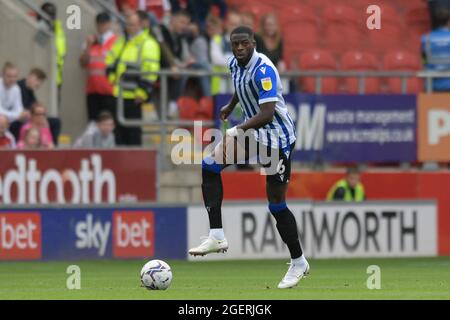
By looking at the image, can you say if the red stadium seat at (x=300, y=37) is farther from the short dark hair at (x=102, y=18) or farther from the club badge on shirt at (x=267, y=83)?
the club badge on shirt at (x=267, y=83)

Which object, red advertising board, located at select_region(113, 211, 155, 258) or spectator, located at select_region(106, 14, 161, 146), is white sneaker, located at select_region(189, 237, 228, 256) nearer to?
red advertising board, located at select_region(113, 211, 155, 258)

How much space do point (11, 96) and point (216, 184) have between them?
607 cm

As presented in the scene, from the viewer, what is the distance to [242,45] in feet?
39.1

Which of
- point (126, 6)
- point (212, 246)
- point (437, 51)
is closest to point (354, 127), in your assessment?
point (437, 51)

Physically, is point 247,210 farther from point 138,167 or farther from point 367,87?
point 367,87

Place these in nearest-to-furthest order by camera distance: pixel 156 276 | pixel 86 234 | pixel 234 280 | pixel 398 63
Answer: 1. pixel 156 276
2. pixel 234 280
3. pixel 86 234
4. pixel 398 63

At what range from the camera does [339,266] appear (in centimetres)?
1588

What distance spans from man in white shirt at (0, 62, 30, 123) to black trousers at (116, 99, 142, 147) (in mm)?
1299

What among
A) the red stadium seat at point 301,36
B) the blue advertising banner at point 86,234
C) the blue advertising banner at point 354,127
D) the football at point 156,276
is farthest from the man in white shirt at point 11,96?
the football at point 156,276

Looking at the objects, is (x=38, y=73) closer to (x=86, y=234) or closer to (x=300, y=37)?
(x=86, y=234)

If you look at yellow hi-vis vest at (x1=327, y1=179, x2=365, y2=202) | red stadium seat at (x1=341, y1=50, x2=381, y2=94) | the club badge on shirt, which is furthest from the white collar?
red stadium seat at (x1=341, y1=50, x2=381, y2=94)

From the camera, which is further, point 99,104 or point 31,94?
point 99,104

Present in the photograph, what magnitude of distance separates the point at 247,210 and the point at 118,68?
2.75 meters
